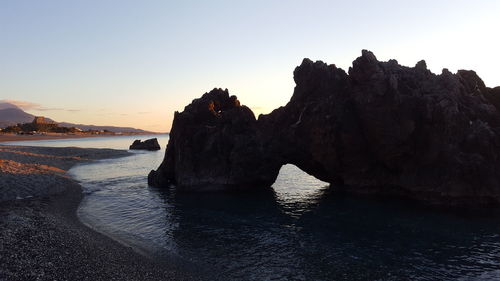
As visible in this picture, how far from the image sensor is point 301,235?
97.7ft

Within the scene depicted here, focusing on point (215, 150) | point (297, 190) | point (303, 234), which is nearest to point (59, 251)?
point (303, 234)

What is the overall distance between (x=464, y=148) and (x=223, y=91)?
36.7 metres

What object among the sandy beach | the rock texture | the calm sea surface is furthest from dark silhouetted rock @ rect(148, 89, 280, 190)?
the sandy beach

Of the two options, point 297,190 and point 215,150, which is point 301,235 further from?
point 215,150

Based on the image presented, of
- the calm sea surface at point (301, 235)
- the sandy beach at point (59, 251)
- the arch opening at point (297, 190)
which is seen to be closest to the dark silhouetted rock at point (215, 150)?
the calm sea surface at point (301, 235)

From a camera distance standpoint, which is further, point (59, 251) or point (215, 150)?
point (215, 150)

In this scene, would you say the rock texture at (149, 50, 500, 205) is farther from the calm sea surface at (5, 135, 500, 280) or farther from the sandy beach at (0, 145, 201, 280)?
the sandy beach at (0, 145, 201, 280)

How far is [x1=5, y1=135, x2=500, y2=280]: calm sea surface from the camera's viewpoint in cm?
2297

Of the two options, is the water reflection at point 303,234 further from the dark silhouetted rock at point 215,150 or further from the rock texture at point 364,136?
the rock texture at point 364,136

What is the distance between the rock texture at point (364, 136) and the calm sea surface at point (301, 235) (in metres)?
4.58

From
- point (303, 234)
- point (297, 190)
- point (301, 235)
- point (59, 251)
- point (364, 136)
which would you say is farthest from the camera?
point (297, 190)

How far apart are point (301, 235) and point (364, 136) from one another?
21478 mm

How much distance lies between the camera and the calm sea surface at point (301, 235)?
2297 cm

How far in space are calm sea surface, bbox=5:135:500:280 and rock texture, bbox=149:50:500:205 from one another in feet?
15.0
